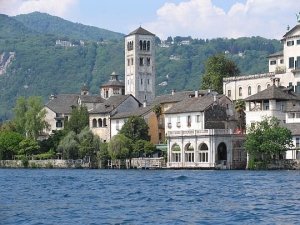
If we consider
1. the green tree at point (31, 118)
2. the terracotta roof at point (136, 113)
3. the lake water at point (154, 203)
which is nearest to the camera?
the lake water at point (154, 203)

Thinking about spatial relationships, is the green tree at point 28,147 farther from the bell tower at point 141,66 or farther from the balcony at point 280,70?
the balcony at point 280,70

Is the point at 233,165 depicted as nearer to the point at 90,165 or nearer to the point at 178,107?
the point at 178,107

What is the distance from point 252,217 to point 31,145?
314ft

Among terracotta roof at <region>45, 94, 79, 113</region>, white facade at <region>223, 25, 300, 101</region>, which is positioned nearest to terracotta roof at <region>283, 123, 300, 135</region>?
white facade at <region>223, 25, 300, 101</region>

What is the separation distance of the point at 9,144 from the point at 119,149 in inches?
1100

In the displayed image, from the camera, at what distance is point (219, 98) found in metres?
121

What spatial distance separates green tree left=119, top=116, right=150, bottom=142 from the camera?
124438 millimetres

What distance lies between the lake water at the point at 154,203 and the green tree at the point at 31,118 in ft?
233

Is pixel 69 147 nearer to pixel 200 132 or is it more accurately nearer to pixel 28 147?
pixel 28 147

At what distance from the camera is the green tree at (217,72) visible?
145 m

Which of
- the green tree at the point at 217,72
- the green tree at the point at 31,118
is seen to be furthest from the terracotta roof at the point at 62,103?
the green tree at the point at 217,72

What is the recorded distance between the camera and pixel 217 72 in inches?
5802

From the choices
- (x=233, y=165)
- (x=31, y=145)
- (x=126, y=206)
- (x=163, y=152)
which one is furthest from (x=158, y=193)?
(x=31, y=145)

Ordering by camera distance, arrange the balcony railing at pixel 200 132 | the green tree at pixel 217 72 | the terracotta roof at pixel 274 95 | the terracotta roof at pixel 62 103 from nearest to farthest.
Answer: the balcony railing at pixel 200 132 < the terracotta roof at pixel 274 95 < the green tree at pixel 217 72 < the terracotta roof at pixel 62 103
